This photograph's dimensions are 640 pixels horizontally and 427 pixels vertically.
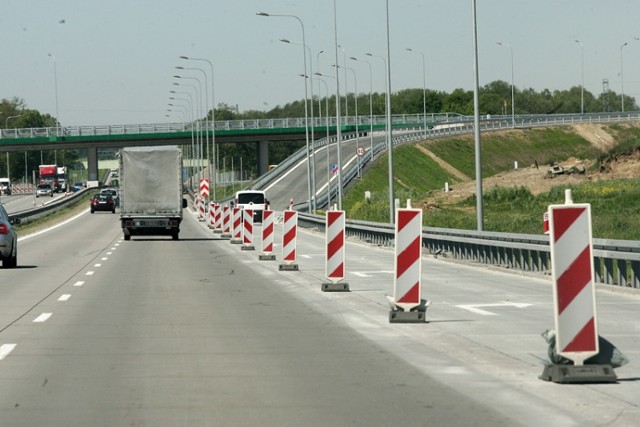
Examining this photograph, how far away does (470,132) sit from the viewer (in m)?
140

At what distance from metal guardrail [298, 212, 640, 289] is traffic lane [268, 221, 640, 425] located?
611mm

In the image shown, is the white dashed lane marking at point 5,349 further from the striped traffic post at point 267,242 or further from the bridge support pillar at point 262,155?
the bridge support pillar at point 262,155

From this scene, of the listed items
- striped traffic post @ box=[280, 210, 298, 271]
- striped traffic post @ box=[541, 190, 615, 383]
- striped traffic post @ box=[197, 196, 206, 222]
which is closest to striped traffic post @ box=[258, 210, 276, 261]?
striped traffic post @ box=[280, 210, 298, 271]

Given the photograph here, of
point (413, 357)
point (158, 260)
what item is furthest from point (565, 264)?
point (158, 260)

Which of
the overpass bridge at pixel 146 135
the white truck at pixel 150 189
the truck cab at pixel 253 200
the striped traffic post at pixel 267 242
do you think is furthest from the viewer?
the overpass bridge at pixel 146 135

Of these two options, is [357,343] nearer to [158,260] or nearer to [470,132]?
[158,260]

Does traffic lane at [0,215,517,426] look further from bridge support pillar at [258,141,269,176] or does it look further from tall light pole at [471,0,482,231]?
bridge support pillar at [258,141,269,176]

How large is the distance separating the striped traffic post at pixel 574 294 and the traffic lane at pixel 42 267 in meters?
7.15

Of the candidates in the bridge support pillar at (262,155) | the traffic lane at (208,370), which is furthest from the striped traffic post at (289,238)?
the bridge support pillar at (262,155)

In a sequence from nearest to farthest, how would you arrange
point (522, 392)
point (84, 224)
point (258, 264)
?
1. point (522, 392)
2. point (258, 264)
3. point (84, 224)

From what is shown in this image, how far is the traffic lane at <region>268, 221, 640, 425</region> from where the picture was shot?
8695 mm

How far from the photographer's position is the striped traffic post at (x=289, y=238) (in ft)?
83.6

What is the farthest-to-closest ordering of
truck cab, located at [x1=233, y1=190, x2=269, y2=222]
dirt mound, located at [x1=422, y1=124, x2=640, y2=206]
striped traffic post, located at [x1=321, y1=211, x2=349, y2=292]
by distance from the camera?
1. dirt mound, located at [x1=422, y1=124, x2=640, y2=206]
2. truck cab, located at [x1=233, y1=190, x2=269, y2=222]
3. striped traffic post, located at [x1=321, y1=211, x2=349, y2=292]

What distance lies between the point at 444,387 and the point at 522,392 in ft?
2.08
